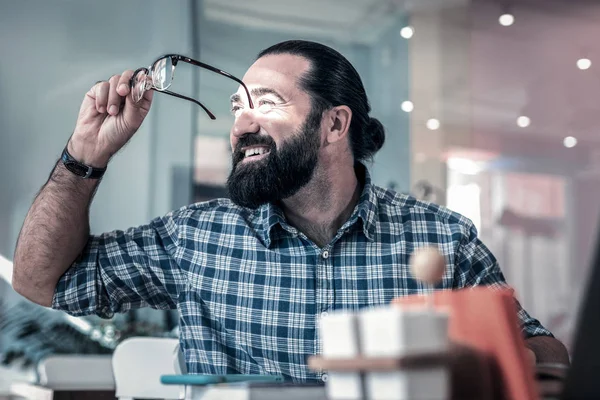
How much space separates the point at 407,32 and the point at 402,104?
39 centimetres

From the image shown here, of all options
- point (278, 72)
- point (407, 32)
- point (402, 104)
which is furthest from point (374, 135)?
point (407, 32)

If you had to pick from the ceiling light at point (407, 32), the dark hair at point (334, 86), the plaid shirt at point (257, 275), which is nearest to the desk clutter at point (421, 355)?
the plaid shirt at point (257, 275)

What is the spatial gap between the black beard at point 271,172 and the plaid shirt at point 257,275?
1.4 inches

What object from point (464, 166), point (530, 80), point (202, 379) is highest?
point (530, 80)

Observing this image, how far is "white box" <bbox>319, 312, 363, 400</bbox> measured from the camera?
550mm

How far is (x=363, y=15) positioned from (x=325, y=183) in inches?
90.9

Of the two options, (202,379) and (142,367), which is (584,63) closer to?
(142,367)

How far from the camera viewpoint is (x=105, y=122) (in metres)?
1.46

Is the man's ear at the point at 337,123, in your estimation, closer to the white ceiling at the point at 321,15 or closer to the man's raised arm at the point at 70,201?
the man's raised arm at the point at 70,201


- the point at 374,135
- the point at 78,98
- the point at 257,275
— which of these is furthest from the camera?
the point at 78,98

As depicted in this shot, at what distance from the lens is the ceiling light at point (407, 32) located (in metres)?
3.88

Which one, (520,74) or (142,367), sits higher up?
(520,74)

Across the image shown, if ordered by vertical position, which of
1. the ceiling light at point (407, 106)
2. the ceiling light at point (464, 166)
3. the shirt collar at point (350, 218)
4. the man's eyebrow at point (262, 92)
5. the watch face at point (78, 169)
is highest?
the ceiling light at point (407, 106)

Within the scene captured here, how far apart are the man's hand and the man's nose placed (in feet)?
0.70
